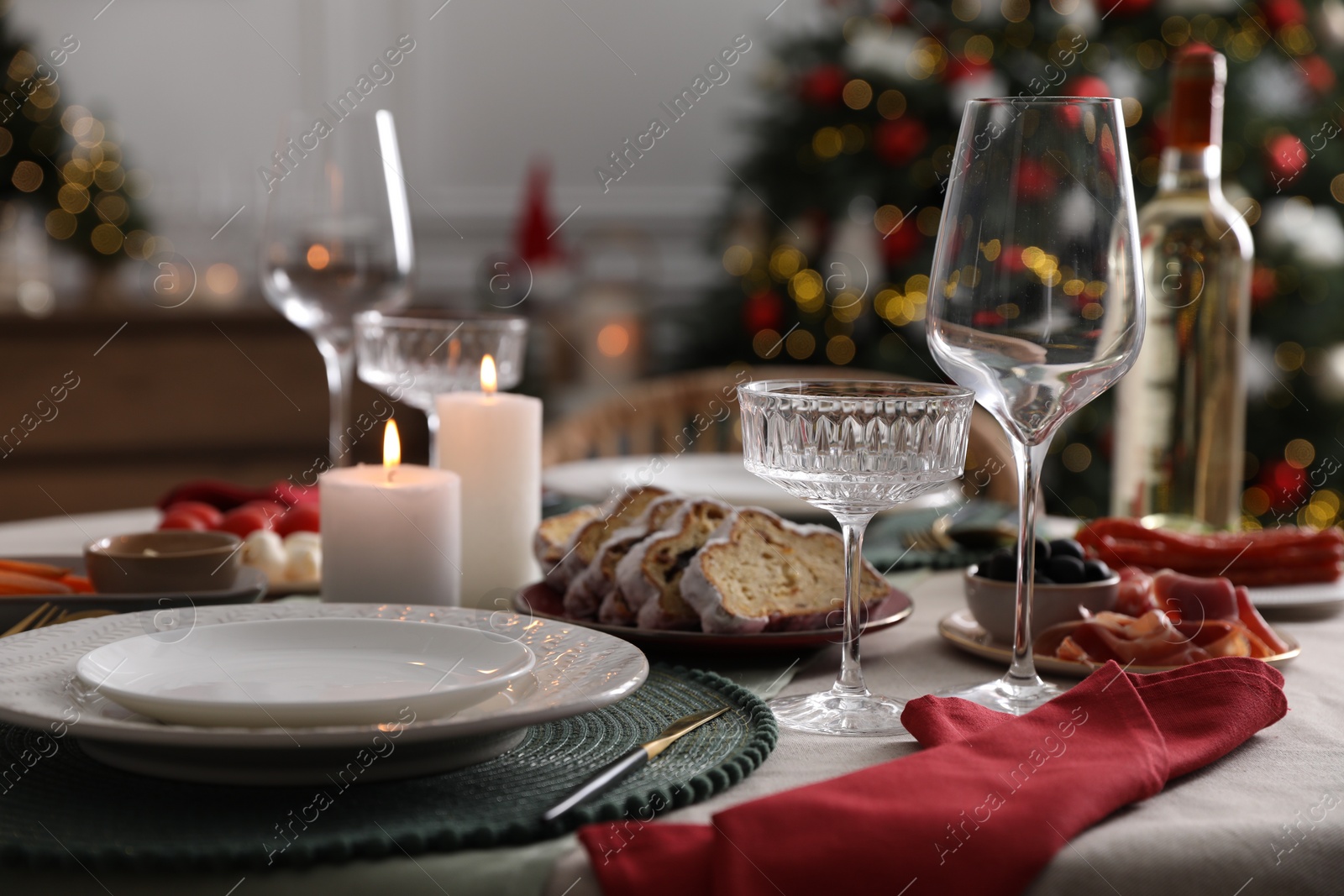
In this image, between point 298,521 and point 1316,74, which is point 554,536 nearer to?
point 298,521

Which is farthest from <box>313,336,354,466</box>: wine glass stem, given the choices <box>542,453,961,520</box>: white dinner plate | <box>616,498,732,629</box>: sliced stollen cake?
<box>616,498,732,629</box>: sliced stollen cake

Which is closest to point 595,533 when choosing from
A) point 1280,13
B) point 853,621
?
point 853,621

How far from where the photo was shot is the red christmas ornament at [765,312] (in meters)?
3.33

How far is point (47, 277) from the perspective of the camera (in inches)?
134

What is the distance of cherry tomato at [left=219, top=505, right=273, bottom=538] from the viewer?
1212mm

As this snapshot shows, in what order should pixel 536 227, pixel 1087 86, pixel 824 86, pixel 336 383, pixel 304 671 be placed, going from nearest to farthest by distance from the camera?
pixel 304 671
pixel 336 383
pixel 1087 86
pixel 824 86
pixel 536 227

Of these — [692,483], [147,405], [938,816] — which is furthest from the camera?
[147,405]

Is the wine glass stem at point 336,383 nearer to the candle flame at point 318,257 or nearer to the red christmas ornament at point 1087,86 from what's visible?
the candle flame at point 318,257

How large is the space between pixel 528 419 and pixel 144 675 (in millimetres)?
489

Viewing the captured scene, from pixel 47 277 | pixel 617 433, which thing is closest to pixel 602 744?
pixel 617 433

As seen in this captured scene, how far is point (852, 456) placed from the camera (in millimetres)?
764

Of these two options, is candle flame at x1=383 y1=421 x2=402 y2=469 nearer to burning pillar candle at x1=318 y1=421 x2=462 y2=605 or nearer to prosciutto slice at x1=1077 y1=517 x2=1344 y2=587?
burning pillar candle at x1=318 y1=421 x2=462 y2=605

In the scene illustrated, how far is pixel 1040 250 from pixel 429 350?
70cm

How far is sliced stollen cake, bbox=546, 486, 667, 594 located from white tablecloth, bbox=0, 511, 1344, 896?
282 millimetres
